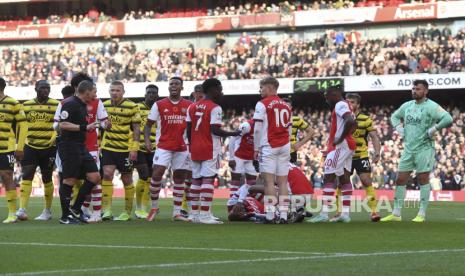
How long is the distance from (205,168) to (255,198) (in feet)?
4.37

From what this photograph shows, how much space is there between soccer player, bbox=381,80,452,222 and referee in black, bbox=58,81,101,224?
5092 millimetres

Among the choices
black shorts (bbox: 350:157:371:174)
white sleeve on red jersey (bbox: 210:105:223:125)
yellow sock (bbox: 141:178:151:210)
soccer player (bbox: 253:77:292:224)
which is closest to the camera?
soccer player (bbox: 253:77:292:224)

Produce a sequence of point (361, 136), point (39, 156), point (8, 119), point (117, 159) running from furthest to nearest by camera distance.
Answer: point (361, 136), point (39, 156), point (117, 159), point (8, 119)

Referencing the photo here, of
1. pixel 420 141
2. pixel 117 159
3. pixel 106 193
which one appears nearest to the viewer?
pixel 420 141

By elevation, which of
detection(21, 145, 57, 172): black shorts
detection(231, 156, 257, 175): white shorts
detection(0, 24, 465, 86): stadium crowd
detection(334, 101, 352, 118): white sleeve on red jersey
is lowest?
detection(231, 156, 257, 175): white shorts

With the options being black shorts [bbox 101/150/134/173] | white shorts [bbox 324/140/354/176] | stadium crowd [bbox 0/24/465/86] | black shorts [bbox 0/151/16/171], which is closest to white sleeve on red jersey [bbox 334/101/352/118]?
white shorts [bbox 324/140/354/176]

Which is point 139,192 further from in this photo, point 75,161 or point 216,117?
point 216,117

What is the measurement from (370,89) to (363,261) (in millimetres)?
32512

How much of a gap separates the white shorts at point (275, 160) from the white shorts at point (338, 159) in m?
1.05

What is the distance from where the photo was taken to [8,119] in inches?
669

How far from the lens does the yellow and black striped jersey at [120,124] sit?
1753cm

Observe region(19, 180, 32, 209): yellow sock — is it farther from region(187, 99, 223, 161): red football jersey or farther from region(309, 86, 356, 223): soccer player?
region(309, 86, 356, 223): soccer player

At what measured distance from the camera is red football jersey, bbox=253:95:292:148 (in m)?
15.9

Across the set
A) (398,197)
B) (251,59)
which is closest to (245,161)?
(398,197)
